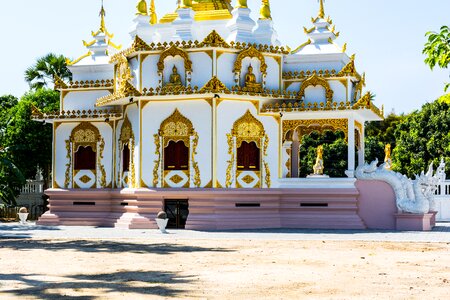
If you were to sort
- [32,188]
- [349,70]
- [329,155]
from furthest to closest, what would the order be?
[329,155] < [32,188] < [349,70]

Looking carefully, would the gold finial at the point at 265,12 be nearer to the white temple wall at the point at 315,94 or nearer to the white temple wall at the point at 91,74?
the white temple wall at the point at 315,94

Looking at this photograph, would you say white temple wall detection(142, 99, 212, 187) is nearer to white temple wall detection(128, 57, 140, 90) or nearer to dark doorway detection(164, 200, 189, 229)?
dark doorway detection(164, 200, 189, 229)

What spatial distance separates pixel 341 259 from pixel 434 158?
3847 centimetres

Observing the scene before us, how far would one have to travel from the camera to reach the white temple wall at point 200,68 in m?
30.7

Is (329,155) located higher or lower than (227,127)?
lower

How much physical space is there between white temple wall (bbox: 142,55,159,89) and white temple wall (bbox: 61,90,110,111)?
13.2 feet

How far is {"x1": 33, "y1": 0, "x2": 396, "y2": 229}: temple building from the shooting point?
99.7 feet

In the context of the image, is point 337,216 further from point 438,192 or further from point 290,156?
point 438,192

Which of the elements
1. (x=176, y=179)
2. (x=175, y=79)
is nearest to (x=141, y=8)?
(x=175, y=79)

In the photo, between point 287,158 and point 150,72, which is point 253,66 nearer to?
point 150,72

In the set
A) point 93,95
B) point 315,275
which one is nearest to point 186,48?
point 93,95

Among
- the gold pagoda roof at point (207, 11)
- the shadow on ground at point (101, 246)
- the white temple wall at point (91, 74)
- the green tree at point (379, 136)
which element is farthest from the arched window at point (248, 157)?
the green tree at point (379, 136)

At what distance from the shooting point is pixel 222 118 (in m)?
30.5

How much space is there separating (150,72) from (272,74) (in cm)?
507
